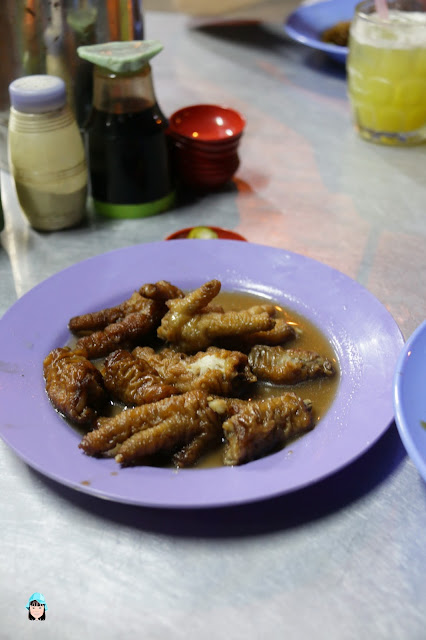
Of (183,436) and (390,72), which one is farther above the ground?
(390,72)

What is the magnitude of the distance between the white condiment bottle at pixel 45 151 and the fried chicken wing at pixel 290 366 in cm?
72

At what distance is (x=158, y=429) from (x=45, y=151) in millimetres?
835

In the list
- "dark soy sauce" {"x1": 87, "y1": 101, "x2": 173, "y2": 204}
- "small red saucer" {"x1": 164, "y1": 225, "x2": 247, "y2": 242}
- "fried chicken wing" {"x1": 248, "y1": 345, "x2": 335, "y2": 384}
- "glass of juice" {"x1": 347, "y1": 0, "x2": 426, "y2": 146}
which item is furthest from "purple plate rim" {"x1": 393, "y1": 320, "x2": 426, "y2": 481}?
"glass of juice" {"x1": 347, "y1": 0, "x2": 426, "y2": 146}

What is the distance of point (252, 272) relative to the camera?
149 cm

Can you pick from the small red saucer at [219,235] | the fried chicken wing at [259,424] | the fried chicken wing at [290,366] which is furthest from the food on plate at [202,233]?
the fried chicken wing at [259,424]

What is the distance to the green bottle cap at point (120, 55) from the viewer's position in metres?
1.56

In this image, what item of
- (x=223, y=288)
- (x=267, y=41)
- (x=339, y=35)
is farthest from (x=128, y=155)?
(x=267, y=41)

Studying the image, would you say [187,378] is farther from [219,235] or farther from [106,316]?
[219,235]

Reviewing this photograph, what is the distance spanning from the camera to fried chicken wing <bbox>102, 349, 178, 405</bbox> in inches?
45.2

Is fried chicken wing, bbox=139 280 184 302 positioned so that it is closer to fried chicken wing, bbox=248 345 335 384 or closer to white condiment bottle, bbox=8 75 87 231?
fried chicken wing, bbox=248 345 335 384

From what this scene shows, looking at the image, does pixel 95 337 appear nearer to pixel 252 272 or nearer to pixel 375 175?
pixel 252 272

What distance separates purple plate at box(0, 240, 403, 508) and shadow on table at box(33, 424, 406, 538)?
0.19ft

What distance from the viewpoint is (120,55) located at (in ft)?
5.18

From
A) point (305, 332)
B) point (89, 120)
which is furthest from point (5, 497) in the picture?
point (89, 120)
